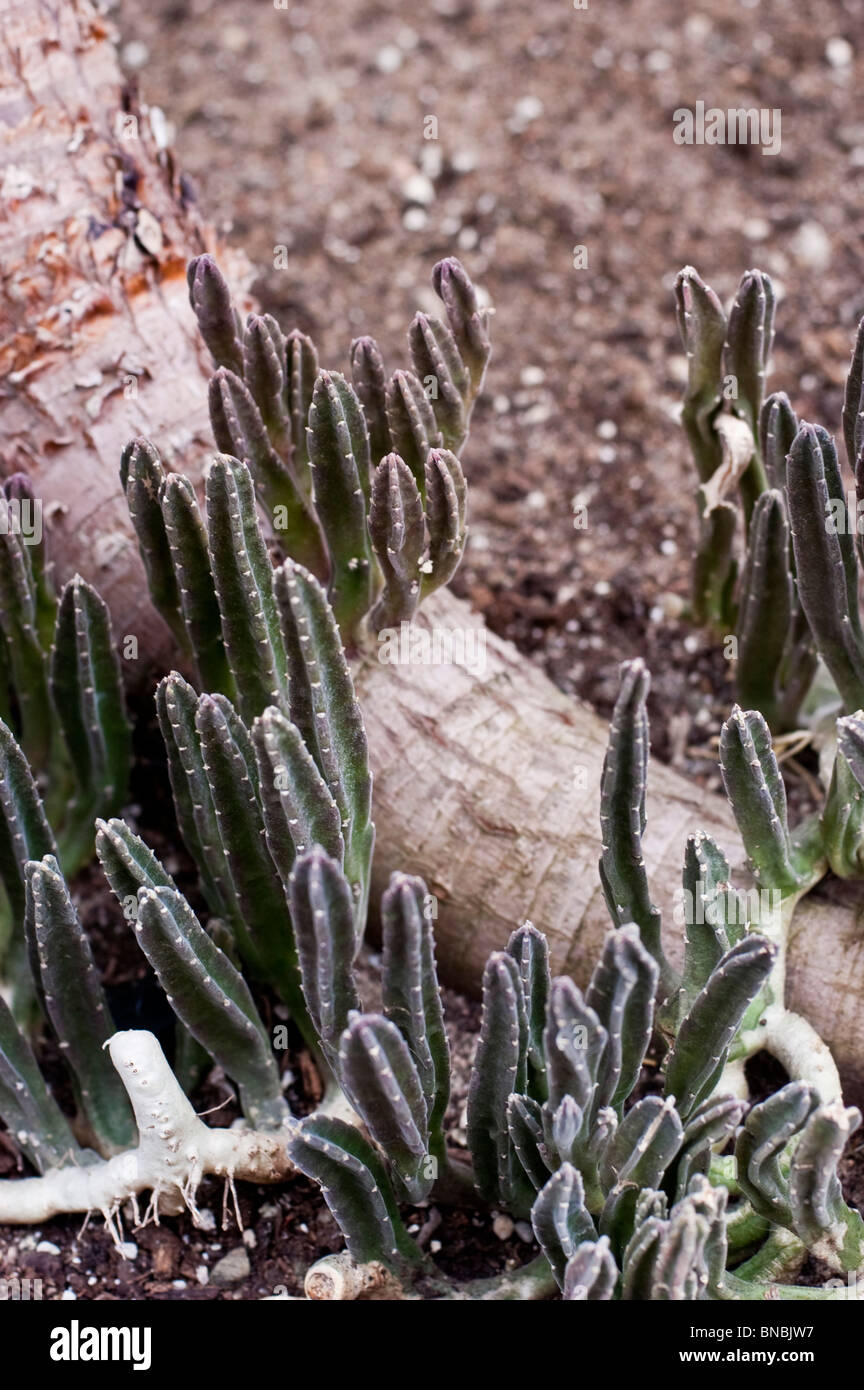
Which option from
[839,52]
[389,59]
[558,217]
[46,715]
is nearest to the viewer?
[46,715]

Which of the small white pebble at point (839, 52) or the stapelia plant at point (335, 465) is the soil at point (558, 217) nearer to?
the small white pebble at point (839, 52)

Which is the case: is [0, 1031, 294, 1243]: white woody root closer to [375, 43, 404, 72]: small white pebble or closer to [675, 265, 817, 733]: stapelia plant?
[675, 265, 817, 733]: stapelia plant

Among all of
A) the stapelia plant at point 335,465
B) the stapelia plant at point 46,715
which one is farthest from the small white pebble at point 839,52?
the stapelia plant at point 46,715

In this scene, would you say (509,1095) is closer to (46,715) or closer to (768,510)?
(768,510)

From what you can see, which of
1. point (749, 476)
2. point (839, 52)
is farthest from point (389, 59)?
point (749, 476)

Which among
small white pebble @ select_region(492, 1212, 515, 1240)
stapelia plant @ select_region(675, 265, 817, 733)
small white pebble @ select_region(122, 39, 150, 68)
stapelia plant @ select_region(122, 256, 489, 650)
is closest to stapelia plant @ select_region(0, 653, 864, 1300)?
small white pebble @ select_region(492, 1212, 515, 1240)
